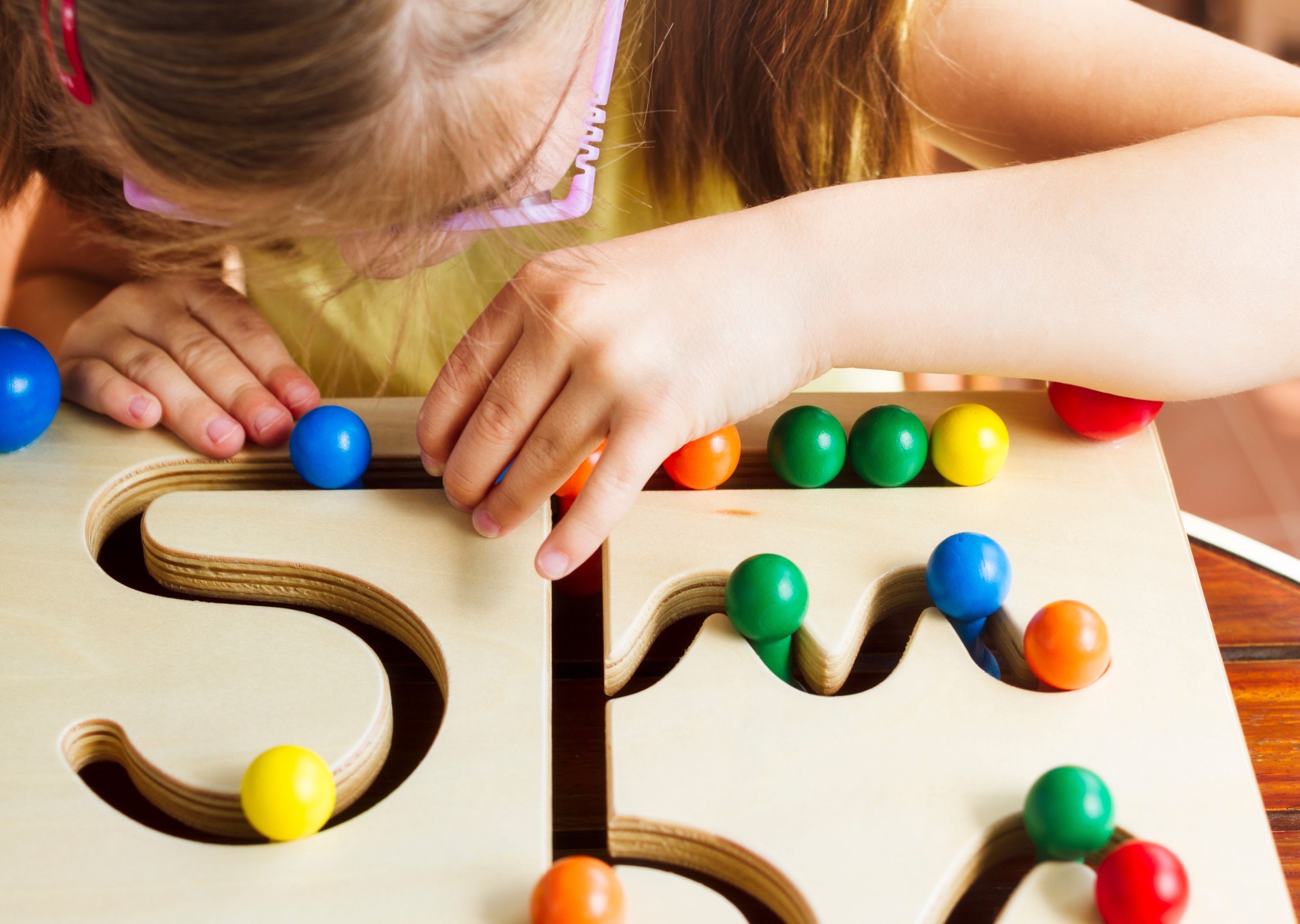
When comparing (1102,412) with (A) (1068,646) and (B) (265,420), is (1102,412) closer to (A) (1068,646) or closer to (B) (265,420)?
(A) (1068,646)

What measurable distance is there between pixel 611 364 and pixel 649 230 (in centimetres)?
12

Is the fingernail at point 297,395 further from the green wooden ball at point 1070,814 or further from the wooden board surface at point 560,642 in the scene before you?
the green wooden ball at point 1070,814

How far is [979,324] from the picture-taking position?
533 mm

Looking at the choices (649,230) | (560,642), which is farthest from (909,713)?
(649,230)

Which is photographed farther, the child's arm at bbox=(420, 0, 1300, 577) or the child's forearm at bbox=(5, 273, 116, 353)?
the child's forearm at bbox=(5, 273, 116, 353)

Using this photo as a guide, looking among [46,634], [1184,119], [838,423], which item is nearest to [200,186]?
[46,634]

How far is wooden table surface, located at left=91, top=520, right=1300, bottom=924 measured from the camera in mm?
455

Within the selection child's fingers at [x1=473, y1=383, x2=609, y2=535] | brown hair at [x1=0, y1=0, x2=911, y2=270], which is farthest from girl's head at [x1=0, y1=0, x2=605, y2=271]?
child's fingers at [x1=473, y1=383, x2=609, y2=535]

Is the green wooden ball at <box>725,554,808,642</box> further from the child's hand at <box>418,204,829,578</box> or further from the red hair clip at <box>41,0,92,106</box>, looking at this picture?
the red hair clip at <box>41,0,92,106</box>

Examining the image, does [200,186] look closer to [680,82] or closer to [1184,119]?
[680,82]

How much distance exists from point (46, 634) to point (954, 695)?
1.31 ft

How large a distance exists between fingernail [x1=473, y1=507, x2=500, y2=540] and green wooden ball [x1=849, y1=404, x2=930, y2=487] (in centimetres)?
19

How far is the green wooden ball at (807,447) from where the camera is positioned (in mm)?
537

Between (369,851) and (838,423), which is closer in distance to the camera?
(369,851)
